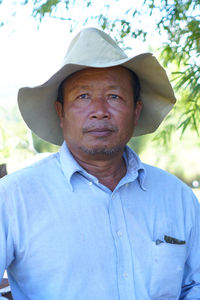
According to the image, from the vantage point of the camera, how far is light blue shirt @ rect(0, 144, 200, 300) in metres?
1.72

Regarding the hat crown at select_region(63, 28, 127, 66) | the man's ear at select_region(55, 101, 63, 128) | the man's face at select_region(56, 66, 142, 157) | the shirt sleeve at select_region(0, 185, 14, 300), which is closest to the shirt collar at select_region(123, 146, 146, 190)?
the man's face at select_region(56, 66, 142, 157)

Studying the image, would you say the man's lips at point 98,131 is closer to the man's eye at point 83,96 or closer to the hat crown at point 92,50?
the man's eye at point 83,96

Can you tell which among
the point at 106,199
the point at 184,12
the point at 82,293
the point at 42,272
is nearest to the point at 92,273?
the point at 82,293

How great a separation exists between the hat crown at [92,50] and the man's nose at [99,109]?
16 cm

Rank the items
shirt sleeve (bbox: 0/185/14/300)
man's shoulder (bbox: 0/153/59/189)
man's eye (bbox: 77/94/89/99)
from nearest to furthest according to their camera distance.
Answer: shirt sleeve (bbox: 0/185/14/300) < man's shoulder (bbox: 0/153/59/189) < man's eye (bbox: 77/94/89/99)

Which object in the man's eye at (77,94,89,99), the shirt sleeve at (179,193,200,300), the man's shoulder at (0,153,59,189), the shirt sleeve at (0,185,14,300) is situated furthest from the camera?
the shirt sleeve at (179,193,200,300)

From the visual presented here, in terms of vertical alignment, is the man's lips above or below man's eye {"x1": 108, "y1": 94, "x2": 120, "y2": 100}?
below

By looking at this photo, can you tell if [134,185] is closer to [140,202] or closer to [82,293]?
[140,202]

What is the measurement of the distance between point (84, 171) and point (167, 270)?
20.6 inches

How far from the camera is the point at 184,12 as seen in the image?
3.14 m

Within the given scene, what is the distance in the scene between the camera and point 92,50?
74.9 inches

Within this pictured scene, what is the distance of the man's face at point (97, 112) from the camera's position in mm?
1900

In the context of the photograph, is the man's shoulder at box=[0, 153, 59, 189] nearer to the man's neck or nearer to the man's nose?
the man's neck

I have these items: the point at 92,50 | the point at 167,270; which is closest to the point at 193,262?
the point at 167,270
